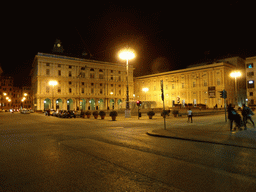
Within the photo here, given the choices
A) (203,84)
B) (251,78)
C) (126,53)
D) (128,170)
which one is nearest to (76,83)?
(203,84)

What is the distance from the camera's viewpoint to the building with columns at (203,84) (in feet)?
200

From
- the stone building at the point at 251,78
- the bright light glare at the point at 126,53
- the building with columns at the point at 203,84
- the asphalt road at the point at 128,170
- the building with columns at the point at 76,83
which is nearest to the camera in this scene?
the asphalt road at the point at 128,170

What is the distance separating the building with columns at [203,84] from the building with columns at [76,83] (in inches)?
565

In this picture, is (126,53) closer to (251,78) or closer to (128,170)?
(128,170)

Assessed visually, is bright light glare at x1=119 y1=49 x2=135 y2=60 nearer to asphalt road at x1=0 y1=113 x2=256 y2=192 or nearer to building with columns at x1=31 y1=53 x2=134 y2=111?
asphalt road at x1=0 y1=113 x2=256 y2=192

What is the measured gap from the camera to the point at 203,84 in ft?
215

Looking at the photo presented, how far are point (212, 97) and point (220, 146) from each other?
5766 cm

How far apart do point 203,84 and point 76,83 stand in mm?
41911

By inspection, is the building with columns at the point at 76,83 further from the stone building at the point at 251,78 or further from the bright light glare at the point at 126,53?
the bright light glare at the point at 126,53

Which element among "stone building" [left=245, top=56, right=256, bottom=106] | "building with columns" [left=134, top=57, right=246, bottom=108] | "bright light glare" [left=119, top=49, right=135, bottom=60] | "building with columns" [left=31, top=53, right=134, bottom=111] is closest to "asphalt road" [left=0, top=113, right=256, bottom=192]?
"bright light glare" [left=119, top=49, right=135, bottom=60]

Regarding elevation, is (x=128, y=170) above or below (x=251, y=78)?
below

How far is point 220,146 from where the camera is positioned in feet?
28.2

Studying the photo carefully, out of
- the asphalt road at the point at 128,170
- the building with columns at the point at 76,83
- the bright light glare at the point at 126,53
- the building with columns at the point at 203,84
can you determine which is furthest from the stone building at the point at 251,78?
the asphalt road at the point at 128,170

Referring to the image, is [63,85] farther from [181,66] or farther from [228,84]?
[228,84]
